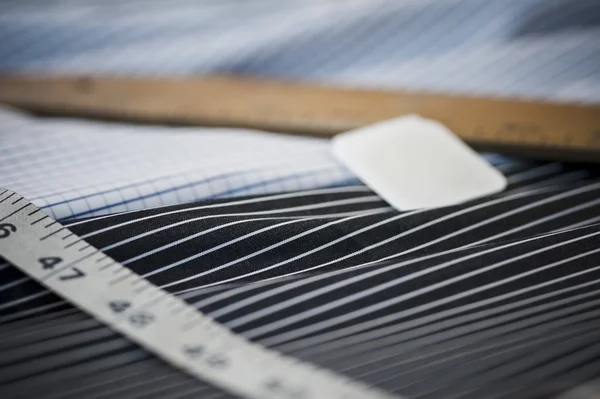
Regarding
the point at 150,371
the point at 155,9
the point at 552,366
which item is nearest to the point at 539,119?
the point at 552,366

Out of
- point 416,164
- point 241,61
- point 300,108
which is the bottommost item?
point 416,164

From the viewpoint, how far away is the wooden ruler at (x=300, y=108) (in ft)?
2.63

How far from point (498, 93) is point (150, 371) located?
68cm

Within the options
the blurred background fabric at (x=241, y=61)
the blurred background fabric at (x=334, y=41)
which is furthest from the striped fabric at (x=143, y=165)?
the blurred background fabric at (x=334, y=41)

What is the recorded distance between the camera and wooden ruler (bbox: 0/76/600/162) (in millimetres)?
801

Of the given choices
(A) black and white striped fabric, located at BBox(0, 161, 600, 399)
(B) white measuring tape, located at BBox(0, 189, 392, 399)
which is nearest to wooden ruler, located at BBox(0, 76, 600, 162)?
(A) black and white striped fabric, located at BBox(0, 161, 600, 399)

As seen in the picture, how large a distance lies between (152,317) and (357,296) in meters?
0.16

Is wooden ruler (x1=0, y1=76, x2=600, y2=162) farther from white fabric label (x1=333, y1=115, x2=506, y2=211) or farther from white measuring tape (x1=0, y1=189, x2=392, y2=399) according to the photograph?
white measuring tape (x1=0, y1=189, x2=392, y2=399)

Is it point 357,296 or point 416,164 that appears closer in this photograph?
point 357,296

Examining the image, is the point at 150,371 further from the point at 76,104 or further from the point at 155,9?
the point at 155,9

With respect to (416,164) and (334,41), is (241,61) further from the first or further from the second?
(416,164)

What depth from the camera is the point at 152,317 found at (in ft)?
1.64

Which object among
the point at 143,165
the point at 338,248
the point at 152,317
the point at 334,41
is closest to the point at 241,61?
the point at 334,41

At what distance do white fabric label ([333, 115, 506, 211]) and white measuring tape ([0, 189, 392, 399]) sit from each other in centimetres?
29
